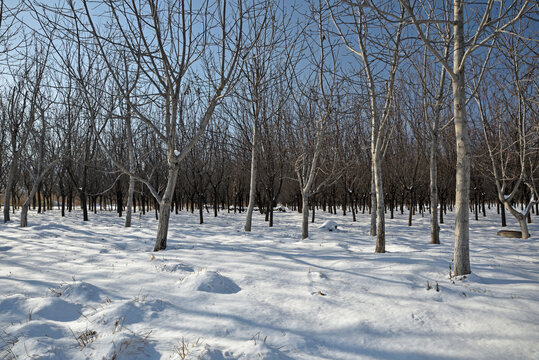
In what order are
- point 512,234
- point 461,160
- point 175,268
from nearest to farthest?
point 461,160 → point 175,268 → point 512,234

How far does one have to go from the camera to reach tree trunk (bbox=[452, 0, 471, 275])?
3.39m

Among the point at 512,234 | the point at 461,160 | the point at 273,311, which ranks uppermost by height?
the point at 461,160

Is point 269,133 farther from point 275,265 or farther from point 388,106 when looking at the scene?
point 275,265

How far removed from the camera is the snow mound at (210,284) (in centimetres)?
321

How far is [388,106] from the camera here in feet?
19.5

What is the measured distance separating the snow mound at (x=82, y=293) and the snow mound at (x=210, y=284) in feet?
2.91

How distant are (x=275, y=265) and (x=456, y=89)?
3.37 meters

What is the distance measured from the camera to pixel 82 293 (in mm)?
3029

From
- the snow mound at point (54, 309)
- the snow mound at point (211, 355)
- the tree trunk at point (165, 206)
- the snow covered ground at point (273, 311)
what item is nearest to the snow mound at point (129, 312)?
the snow covered ground at point (273, 311)

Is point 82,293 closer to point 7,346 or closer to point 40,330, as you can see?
point 40,330

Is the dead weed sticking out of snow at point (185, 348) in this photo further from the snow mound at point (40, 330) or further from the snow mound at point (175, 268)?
the snow mound at point (175, 268)

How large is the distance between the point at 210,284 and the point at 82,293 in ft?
4.41

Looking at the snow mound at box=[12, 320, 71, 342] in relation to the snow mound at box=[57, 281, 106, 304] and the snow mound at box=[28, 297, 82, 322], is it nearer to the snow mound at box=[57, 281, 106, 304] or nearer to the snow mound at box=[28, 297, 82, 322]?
the snow mound at box=[28, 297, 82, 322]

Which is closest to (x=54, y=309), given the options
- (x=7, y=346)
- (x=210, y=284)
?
(x=7, y=346)
